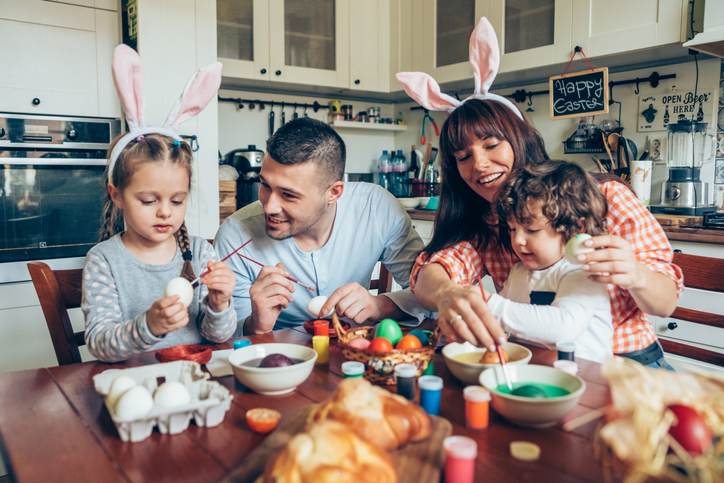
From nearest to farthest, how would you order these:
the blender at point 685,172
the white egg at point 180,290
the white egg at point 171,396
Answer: the white egg at point 171,396, the white egg at point 180,290, the blender at point 685,172

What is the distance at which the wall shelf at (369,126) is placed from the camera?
4.05 meters

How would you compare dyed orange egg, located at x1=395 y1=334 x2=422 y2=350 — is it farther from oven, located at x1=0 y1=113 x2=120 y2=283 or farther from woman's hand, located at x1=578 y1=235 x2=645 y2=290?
oven, located at x1=0 y1=113 x2=120 y2=283

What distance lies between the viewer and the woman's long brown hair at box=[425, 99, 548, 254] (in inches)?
62.7

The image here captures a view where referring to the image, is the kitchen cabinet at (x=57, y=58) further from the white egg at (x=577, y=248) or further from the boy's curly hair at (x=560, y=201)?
the white egg at (x=577, y=248)

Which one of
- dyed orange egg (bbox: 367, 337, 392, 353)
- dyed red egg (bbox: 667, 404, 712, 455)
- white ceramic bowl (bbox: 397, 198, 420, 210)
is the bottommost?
dyed orange egg (bbox: 367, 337, 392, 353)

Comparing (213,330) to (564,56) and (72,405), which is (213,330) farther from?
(564,56)

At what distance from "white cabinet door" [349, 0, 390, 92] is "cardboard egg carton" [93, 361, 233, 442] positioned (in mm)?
3129

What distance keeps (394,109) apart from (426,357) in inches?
144

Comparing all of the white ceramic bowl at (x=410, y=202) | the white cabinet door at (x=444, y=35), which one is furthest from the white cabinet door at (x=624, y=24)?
the white ceramic bowl at (x=410, y=202)

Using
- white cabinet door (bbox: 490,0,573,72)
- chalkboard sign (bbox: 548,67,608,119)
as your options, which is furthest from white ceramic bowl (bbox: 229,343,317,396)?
white cabinet door (bbox: 490,0,573,72)

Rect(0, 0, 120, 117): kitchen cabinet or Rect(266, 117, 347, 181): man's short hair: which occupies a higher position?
Rect(0, 0, 120, 117): kitchen cabinet

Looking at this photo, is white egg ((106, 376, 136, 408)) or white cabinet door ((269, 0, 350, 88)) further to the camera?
white cabinet door ((269, 0, 350, 88))

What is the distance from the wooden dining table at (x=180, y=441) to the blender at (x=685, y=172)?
1.94 meters

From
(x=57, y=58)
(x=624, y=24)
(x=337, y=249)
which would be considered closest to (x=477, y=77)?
(x=337, y=249)
